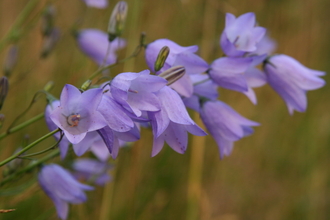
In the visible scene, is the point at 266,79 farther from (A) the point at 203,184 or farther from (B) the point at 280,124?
(B) the point at 280,124

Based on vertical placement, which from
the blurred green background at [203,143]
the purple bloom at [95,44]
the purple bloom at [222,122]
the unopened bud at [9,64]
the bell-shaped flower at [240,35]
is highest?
the bell-shaped flower at [240,35]

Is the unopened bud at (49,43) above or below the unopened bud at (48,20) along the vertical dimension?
below

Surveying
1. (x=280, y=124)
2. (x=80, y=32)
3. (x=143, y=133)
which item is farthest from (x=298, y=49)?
(x=80, y=32)

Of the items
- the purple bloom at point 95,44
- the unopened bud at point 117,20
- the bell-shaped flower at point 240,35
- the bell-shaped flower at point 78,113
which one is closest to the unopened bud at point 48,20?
the purple bloom at point 95,44

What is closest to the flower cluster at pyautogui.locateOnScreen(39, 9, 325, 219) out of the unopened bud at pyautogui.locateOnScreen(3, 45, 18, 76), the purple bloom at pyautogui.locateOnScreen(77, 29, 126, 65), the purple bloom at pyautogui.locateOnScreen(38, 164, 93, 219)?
the purple bloom at pyautogui.locateOnScreen(38, 164, 93, 219)

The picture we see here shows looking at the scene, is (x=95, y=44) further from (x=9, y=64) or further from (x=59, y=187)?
(x=59, y=187)

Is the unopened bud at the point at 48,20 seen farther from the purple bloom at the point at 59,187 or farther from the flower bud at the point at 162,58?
the flower bud at the point at 162,58

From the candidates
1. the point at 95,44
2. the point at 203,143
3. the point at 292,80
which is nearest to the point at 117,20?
the point at 292,80
